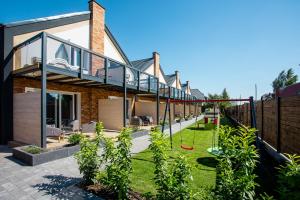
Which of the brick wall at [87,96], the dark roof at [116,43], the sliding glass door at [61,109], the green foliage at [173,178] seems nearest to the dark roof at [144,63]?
the dark roof at [116,43]

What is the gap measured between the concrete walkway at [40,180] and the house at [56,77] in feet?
4.25

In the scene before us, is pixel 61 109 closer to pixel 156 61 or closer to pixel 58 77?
pixel 58 77

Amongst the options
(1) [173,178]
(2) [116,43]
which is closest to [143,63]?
(2) [116,43]

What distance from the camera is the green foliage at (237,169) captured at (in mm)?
2740

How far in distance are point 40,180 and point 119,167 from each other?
8.47ft

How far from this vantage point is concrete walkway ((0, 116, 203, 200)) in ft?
14.2

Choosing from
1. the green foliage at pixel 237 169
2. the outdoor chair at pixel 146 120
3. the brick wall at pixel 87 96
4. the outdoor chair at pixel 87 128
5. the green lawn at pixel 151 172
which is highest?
the brick wall at pixel 87 96

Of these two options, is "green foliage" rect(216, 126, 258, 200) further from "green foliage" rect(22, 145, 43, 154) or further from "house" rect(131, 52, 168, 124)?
"house" rect(131, 52, 168, 124)

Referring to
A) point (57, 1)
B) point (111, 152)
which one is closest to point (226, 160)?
point (111, 152)

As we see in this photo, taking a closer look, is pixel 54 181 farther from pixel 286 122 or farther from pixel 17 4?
pixel 17 4

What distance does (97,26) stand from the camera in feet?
47.8

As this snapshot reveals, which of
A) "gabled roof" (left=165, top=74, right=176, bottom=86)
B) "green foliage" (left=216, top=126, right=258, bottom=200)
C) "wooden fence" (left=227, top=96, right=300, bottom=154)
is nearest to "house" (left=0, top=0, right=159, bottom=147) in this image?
"green foliage" (left=216, top=126, right=258, bottom=200)

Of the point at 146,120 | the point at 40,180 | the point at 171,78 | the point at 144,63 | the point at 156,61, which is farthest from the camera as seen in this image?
the point at 171,78

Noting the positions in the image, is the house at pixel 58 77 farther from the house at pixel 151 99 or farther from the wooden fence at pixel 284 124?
the wooden fence at pixel 284 124
